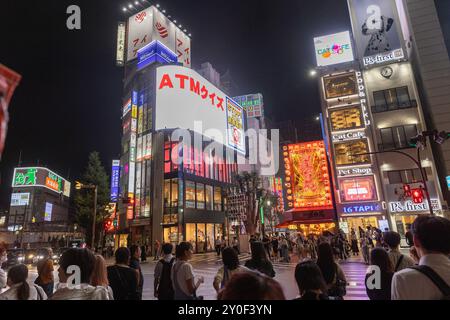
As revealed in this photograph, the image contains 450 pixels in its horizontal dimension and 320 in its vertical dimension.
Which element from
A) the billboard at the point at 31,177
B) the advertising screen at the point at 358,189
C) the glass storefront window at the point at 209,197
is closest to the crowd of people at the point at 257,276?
the advertising screen at the point at 358,189

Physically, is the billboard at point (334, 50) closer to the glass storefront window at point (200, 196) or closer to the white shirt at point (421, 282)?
the glass storefront window at point (200, 196)

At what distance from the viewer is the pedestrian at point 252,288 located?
63.4 inches

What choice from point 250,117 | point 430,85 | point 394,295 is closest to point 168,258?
point 394,295

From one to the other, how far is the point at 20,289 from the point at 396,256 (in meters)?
5.32

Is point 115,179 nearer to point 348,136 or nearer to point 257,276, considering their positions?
point 348,136

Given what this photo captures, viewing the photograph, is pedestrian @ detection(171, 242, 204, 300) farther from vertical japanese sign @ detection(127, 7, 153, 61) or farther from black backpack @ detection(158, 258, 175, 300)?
vertical japanese sign @ detection(127, 7, 153, 61)

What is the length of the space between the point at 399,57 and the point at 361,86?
5.29 metres

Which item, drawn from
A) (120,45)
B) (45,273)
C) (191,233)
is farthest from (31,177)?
(45,273)

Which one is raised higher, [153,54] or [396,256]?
Answer: [153,54]

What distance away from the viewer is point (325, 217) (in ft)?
92.8

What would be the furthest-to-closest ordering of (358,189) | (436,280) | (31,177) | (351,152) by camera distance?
(31,177)
(351,152)
(358,189)
(436,280)

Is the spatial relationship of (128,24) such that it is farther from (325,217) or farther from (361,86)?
(325,217)

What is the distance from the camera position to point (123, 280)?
15.1 feet

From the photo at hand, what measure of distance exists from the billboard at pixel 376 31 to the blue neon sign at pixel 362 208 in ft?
50.7
